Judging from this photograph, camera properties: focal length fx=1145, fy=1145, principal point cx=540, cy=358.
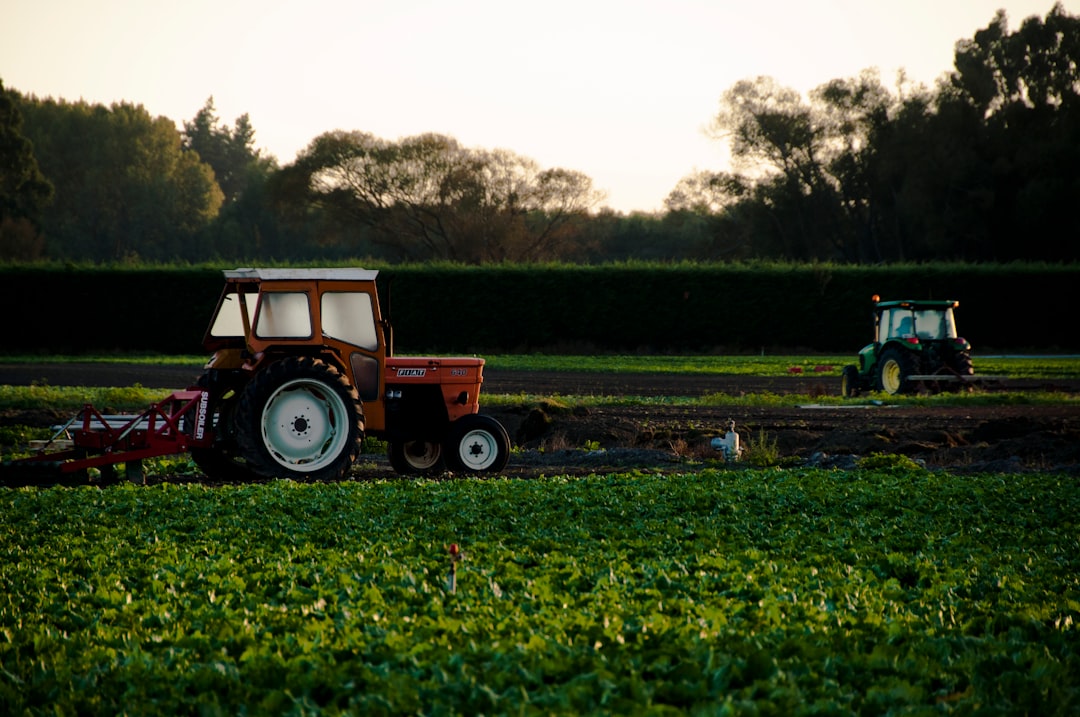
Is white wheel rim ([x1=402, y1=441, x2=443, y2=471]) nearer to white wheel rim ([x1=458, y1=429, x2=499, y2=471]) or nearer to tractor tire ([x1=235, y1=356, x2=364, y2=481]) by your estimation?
white wheel rim ([x1=458, y1=429, x2=499, y2=471])

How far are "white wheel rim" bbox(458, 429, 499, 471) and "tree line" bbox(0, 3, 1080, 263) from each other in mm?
35962

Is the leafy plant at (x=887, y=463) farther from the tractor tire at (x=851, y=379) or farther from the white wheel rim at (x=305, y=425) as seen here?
the tractor tire at (x=851, y=379)

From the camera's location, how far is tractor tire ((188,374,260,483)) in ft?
36.0

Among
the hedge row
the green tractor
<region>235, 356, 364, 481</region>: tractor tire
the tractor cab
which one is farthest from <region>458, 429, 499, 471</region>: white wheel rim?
the hedge row

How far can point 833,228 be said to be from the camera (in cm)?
5403

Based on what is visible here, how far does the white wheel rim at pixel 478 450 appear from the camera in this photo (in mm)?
11977

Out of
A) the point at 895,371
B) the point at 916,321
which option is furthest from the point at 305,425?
the point at 916,321

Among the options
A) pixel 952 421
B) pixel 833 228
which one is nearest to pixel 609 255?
pixel 833 228

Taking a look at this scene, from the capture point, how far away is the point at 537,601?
6.14 m

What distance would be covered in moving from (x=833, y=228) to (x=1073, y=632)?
164 feet

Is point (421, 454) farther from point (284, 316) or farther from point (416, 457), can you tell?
point (284, 316)

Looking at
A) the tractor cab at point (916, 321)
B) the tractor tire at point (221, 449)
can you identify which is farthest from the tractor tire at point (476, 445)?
the tractor cab at point (916, 321)

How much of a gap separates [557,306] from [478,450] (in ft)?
80.1

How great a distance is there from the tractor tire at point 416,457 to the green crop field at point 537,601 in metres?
2.20
